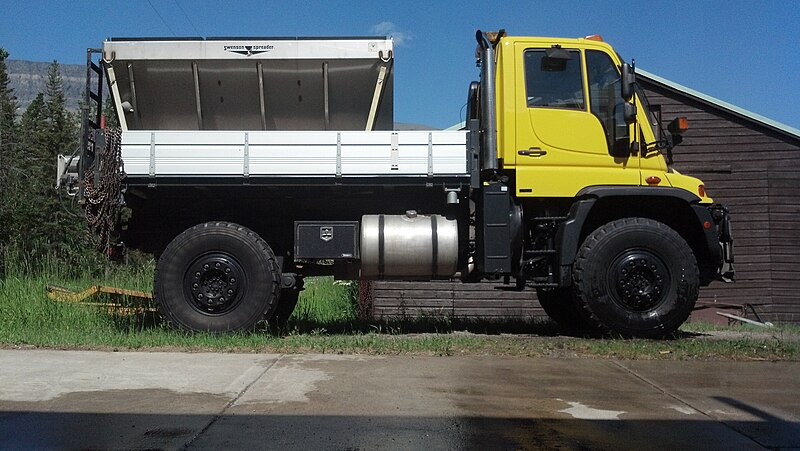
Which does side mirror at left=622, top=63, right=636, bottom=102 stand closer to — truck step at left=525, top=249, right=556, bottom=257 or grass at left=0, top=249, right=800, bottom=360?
truck step at left=525, top=249, right=556, bottom=257

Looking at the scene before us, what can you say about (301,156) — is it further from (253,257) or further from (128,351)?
(128,351)

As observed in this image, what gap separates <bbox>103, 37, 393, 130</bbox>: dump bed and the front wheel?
2888 millimetres

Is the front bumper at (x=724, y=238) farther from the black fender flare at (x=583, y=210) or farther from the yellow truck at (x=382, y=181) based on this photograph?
the black fender flare at (x=583, y=210)

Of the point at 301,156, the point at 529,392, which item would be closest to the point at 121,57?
the point at 301,156

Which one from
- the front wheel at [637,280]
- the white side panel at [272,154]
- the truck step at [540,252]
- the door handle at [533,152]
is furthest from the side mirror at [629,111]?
the white side panel at [272,154]

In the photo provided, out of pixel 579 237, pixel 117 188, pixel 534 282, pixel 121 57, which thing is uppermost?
pixel 121 57

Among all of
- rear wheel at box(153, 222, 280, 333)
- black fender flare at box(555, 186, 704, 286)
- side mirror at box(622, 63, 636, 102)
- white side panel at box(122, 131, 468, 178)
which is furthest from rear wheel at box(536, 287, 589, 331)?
rear wheel at box(153, 222, 280, 333)

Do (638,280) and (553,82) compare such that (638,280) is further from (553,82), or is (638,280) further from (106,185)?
(106,185)

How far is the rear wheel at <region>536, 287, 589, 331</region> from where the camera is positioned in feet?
27.8

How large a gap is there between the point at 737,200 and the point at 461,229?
8.68 meters

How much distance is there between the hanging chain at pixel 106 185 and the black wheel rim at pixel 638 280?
5335 mm

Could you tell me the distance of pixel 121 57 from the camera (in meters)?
7.64

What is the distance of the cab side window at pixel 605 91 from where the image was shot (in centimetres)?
756

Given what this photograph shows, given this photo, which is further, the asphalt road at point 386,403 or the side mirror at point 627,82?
the side mirror at point 627,82
